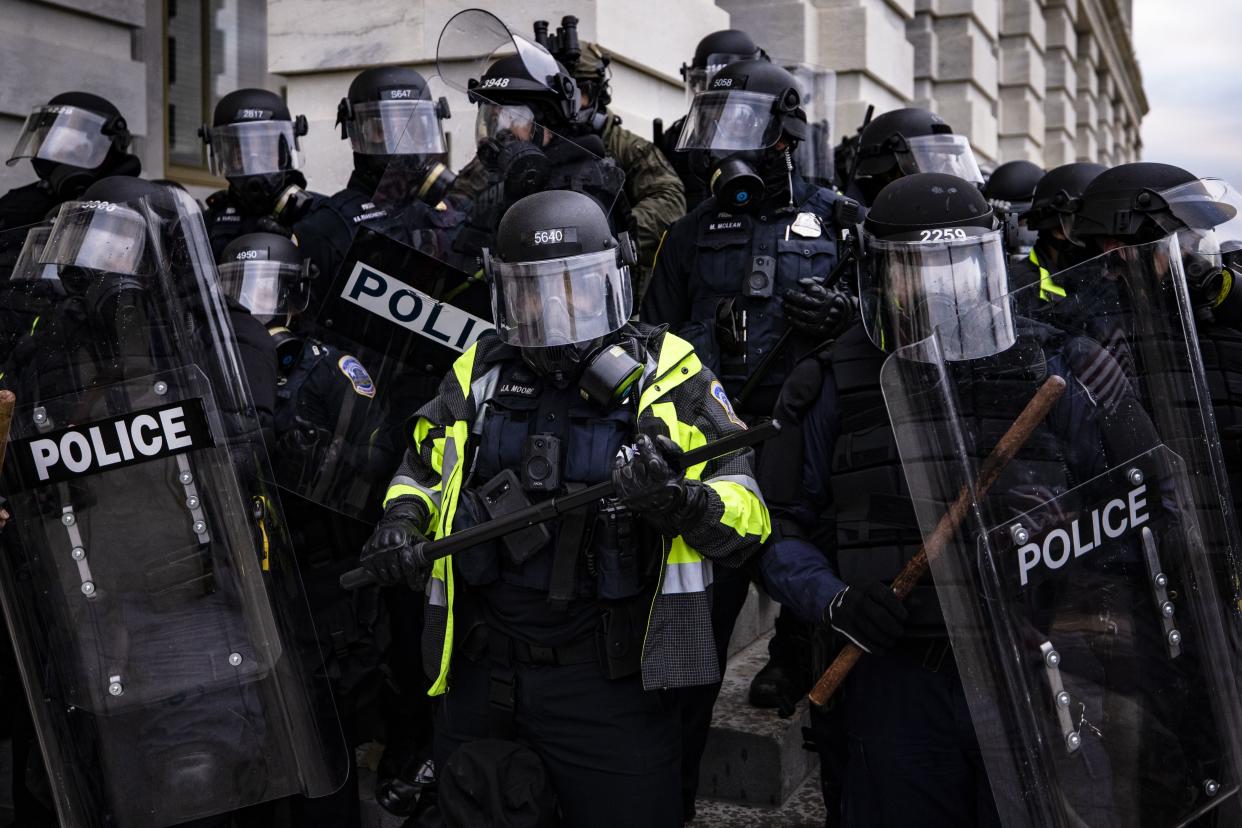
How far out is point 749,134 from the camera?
14.8 ft

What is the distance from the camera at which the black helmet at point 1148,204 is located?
349cm

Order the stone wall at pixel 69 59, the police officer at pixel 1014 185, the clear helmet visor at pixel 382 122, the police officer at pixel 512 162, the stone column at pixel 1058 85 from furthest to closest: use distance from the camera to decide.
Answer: the stone column at pixel 1058 85
the police officer at pixel 1014 185
the stone wall at pixel 69 59
the clear helmet visor at pixel 382 122
the police officer at pixel 512 162

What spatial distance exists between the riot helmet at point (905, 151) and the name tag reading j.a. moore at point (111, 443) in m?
3.38

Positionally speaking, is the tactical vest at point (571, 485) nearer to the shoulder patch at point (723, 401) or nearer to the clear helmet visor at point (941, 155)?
the shoulder patch at point (723, 401)

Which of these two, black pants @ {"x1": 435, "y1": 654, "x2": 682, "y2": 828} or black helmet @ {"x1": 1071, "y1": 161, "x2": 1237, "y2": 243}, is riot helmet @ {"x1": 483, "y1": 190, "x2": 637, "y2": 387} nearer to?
black pants @ {"x1": 435, "y1": 654, "x2": 682, "y2": 828}

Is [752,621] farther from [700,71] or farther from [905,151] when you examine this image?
[700,71]

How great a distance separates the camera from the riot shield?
111 inches

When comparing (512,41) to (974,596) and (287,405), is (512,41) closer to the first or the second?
(287,405)

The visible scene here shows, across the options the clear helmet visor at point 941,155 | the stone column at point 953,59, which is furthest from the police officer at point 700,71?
the stone column at point 953,59

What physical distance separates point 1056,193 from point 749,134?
146cm

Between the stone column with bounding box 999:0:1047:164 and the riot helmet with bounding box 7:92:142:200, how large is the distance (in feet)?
44.3

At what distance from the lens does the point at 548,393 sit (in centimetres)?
302

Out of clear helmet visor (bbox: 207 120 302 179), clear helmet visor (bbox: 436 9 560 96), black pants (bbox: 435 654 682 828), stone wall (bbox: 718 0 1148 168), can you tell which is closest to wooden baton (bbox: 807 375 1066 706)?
black pants (bbox: 435 654 682 828)

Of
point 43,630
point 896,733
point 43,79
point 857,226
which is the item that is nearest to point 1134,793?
point 896,733
